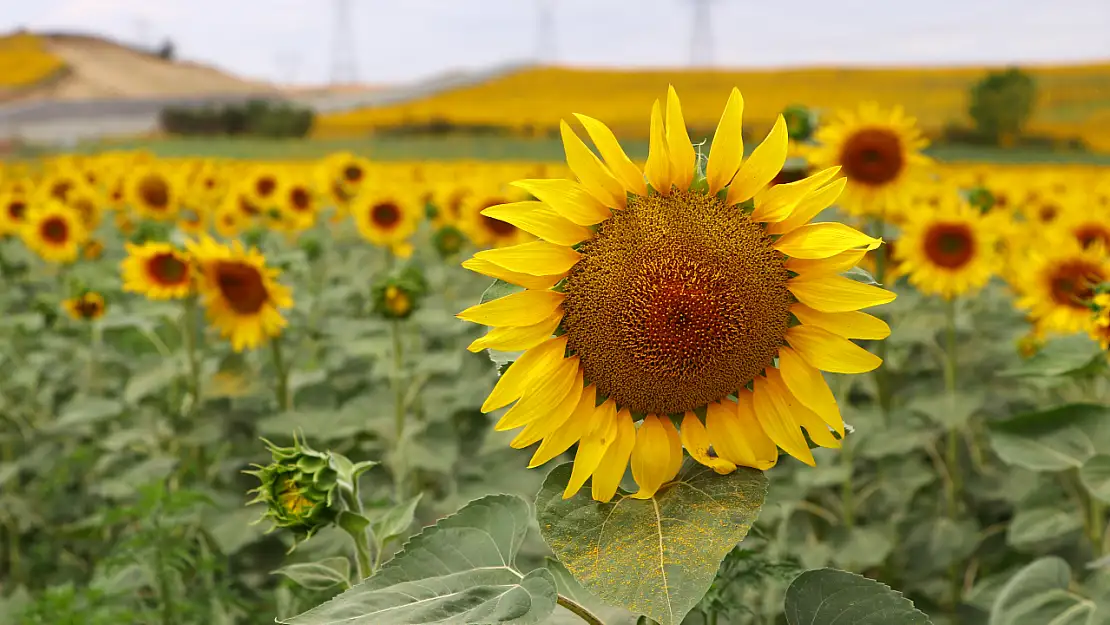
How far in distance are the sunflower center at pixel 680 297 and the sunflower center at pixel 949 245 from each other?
2.69m

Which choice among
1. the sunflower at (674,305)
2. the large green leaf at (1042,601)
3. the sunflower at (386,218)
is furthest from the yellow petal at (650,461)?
the sunflower at (386,218)

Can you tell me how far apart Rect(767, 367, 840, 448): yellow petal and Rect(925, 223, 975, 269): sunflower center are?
8.73ft

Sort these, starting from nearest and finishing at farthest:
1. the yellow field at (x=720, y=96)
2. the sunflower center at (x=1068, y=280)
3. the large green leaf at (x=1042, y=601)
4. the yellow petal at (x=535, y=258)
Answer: the yellow petal at (x=535, y=258), the large green leaf at (x=1042, y=601), the sunflower center at (x=1068, y=280), the yellow field at (x=720, y=96)

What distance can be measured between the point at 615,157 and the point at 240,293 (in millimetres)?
2405

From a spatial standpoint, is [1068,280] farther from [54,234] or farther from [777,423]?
[54,234]

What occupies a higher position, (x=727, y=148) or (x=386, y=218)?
(x=727, y=148)

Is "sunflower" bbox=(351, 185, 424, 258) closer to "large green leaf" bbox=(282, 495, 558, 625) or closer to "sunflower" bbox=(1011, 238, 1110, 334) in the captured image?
"sunflower" bbox=(1011, 238, 1110, 334)

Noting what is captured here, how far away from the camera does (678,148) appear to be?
3.01 feet

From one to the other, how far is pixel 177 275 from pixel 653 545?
8.92ft

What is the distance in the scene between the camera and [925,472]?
303cm

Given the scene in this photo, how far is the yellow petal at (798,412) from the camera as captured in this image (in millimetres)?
924

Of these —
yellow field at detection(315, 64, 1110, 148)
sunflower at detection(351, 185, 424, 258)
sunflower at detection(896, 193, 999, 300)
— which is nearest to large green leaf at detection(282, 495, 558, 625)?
sunflower at detection(896, 193, 999, 300)

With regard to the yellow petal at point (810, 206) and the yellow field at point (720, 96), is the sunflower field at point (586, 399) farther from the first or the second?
the yellow field at point (720, 96)

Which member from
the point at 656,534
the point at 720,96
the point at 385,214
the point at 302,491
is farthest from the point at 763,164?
the point at 720,96
